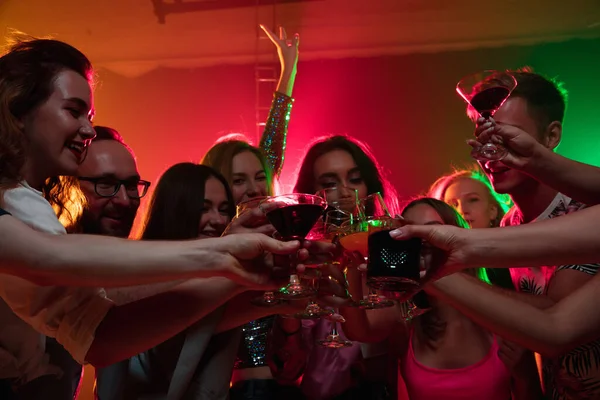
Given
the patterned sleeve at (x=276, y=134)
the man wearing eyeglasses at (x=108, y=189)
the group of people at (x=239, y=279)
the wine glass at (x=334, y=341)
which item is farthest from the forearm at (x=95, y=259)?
the patterned sleeve at (x=276, y=134)

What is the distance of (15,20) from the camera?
4992mm

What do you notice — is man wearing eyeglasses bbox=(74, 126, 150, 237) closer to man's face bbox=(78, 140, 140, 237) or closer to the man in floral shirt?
man's face bbox=(78, 140, 140, 237)

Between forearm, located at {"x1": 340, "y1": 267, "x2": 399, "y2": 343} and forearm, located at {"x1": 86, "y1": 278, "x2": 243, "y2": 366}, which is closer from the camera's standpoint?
forearm, located at {"x1": 86, "y1": 278, "x2": 243, "y2": 366}

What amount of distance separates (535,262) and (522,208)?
0.87 meters

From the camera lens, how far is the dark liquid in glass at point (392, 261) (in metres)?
1.47

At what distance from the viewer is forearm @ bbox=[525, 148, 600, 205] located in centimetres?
186

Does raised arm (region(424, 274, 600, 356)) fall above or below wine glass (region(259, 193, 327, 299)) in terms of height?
below

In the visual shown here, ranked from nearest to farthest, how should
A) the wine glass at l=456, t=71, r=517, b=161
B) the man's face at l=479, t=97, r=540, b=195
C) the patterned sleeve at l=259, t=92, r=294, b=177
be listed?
the wine glass at l=456, t=71, r=517, b=161 → the man's face at l=479, t=97, r=540, b=195 → the patterned sleeve at l=259, t=92, r=294, b=177

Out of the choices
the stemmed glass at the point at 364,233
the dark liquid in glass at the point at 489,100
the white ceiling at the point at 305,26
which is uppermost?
the white ceiling at the point at 305,26

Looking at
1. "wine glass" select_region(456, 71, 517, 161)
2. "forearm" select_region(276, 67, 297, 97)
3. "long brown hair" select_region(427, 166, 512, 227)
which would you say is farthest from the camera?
"long brown hair" select_region(427, 166, 512, 227)

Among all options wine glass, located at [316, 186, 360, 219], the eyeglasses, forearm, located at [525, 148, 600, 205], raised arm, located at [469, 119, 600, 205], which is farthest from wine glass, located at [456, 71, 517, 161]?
the eyeglasses

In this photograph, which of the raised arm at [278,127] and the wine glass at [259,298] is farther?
the raised arm at [278,127]

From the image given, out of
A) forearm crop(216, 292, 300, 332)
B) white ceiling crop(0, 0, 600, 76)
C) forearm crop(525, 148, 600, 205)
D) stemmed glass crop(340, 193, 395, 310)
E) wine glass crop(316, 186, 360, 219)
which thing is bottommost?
forearm crop(216, 292, 300, 332)

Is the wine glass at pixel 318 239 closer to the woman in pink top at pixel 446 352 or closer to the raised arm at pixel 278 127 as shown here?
the woman in pink top at pixel 446 352
